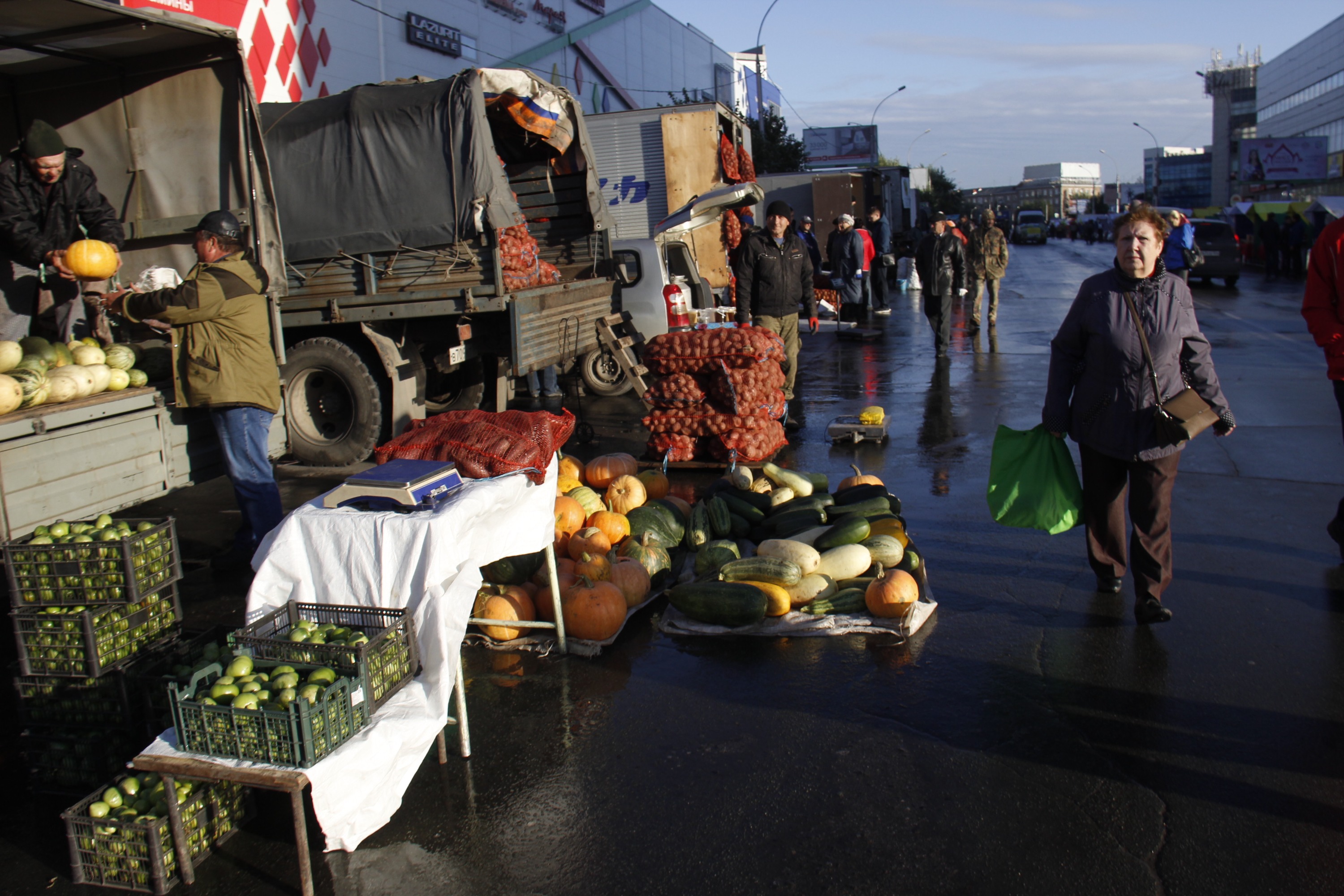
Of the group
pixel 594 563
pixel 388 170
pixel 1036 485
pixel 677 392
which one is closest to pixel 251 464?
pixel 594 563

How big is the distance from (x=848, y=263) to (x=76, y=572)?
1714cm

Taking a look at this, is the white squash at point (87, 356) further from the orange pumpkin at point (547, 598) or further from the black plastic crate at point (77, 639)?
the orange pumpkin at point (547, 598)

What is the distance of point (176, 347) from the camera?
5758 mm

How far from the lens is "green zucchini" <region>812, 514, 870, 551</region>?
5.77m

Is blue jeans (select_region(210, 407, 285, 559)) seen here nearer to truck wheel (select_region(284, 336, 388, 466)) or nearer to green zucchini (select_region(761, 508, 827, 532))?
truck wheel (select_region(284, 336, 388, 466))

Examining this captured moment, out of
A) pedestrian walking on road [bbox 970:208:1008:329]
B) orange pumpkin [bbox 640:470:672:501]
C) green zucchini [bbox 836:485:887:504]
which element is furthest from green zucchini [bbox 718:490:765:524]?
pedestrian walking on road [bbox 970:208:1008:329]

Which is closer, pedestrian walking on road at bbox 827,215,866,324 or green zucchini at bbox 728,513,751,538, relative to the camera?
green zucchini at bbox 728,513,751,538

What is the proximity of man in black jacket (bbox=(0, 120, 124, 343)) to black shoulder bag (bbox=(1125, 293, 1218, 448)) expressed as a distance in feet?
21.5

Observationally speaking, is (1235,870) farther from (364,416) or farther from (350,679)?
(364,416)

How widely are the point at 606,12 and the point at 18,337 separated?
25132 mm

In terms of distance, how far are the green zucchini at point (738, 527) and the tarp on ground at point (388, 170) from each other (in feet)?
12.9

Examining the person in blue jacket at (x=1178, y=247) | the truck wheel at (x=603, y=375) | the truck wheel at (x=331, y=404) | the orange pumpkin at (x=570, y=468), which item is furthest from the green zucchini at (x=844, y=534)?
the person in blue jacket at (x=1178, y=247)

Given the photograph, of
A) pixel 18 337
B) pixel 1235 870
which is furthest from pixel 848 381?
pixel 1235 870

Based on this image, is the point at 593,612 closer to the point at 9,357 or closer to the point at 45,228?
the point at 9,357
